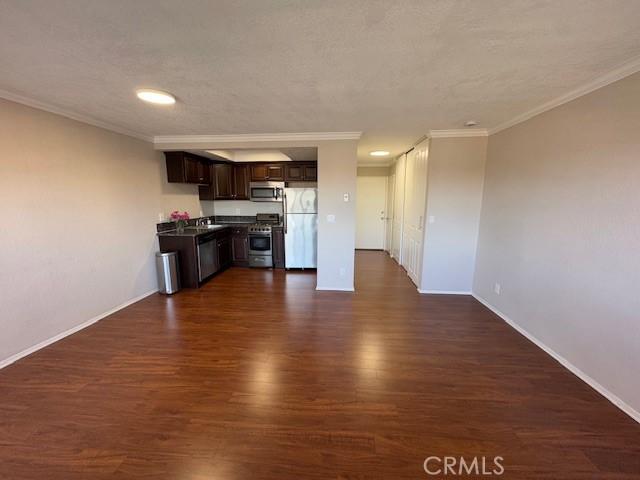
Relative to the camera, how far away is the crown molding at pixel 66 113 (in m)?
2.23

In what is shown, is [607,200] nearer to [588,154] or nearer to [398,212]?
[588,154]

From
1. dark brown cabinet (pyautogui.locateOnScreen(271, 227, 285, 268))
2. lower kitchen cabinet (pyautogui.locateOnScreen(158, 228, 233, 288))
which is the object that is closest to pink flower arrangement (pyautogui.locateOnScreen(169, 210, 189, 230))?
lower kitchen cabinet (pyautogui.locateOnScreen(158, 228, 233, 288))

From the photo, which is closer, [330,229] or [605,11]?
[605,11]

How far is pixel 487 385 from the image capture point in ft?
6.63

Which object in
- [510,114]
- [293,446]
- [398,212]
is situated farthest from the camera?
[398,212]

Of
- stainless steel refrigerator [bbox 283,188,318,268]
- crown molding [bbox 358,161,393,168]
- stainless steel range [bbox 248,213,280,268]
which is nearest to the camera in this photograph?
stainless steel refrigerator [bbox 283,188,318,268]

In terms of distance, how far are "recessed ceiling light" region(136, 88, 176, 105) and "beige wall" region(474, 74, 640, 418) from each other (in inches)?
140

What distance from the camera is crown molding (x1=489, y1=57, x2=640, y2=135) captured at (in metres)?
1.75

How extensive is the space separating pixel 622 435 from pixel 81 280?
482cm

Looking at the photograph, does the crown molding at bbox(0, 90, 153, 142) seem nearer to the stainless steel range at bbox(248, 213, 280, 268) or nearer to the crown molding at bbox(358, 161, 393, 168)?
the stainless steel range at bbox(248, 213, 280, 268)

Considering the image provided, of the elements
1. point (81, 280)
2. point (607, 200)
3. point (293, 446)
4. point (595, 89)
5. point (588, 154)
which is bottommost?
point (293, 446)

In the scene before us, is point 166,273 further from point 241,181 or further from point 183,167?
point 241,181

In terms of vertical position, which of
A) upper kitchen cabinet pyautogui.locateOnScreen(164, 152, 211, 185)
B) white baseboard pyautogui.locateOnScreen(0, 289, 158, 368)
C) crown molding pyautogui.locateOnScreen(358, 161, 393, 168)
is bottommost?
white baseboard pyautogui.locateOnScreen(0, 289, 158, 368)

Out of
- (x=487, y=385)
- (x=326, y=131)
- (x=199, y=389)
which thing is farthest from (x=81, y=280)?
(x=487, y=385)
